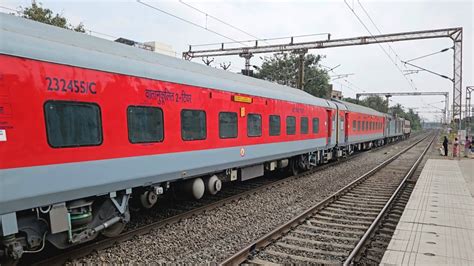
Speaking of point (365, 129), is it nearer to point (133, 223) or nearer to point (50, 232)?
point (133, 223)

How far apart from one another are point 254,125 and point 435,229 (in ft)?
17.1

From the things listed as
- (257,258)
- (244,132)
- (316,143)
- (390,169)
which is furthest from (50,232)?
(390,169)

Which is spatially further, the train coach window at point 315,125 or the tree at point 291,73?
the tree at point 291,73

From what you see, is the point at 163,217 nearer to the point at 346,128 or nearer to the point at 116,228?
the point at 116,228

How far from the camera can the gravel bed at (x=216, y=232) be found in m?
5.50

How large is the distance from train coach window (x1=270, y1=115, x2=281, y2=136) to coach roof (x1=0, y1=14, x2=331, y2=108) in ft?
8.41

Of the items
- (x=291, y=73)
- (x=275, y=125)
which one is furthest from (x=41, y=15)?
(x=291, y=73)

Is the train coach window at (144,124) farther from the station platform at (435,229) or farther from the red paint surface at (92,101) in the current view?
the station platform at (435,229)

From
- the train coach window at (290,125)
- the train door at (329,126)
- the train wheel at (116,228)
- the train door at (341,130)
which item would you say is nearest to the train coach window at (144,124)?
the train wheel at (116,228)

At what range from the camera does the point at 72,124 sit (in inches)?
191

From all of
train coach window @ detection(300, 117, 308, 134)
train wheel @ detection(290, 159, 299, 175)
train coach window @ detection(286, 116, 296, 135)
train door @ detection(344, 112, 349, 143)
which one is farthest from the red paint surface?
train door @ detection(344, 112, 349, 143)

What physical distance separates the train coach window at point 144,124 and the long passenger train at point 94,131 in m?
0.02

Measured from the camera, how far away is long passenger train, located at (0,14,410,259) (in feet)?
13.7

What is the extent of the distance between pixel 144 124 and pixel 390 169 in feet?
45.4
